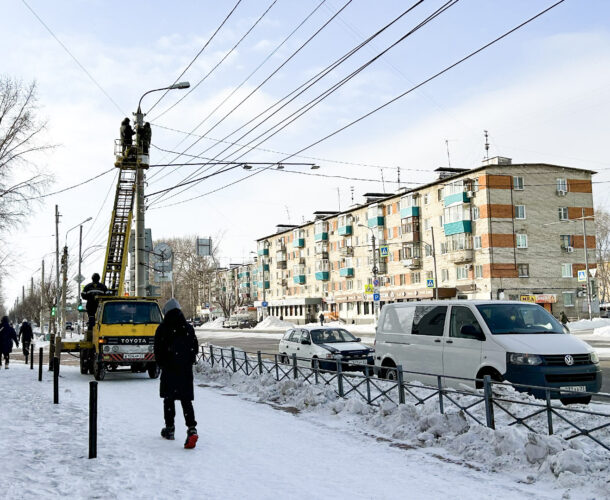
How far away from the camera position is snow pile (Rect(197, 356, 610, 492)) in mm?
6098

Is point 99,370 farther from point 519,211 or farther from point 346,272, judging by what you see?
point 346,272

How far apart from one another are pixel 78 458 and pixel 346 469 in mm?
3007

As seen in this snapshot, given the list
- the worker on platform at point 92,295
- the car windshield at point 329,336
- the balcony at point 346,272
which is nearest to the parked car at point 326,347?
the car windshield at point 329,336

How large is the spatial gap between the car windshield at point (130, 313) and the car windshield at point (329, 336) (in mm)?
4588

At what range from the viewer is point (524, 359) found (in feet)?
29.8

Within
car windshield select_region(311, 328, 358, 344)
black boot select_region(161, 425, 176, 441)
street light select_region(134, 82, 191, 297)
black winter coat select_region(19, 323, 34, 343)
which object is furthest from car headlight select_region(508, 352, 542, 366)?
black winter coat select_region(19, 323, 34, 343)

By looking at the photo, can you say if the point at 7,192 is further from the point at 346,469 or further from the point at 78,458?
the point at 346,469

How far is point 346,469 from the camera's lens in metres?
6.60

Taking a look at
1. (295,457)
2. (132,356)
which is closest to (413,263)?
(132,356)

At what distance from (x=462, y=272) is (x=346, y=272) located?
23629mm

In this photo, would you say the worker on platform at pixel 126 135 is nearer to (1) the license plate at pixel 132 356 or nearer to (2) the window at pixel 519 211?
(1) the license plate at pixel 132 356

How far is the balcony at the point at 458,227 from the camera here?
55.0 m

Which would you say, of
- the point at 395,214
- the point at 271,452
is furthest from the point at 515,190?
the point at 271,452

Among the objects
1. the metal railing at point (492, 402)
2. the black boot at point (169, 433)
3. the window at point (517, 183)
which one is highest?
the window at point (517, 183)
